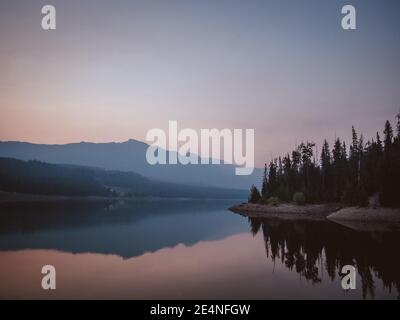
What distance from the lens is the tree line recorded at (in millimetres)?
69562

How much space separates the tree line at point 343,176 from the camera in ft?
228

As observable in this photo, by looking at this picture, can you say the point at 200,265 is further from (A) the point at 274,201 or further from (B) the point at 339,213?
(A) the point at 274,201

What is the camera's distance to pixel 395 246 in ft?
119

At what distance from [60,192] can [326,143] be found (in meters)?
147

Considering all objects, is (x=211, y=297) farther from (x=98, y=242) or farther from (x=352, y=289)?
(x=98, y=242)

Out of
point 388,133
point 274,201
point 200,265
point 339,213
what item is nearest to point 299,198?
point 274,201

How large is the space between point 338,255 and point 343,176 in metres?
60.0

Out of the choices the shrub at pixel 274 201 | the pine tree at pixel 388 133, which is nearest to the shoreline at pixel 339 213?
the shrub at pixel 274 201

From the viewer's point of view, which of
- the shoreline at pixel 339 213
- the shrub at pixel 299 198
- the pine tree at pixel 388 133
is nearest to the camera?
the shoreline at pixel 339 213

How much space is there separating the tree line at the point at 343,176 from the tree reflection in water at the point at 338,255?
26.0 m

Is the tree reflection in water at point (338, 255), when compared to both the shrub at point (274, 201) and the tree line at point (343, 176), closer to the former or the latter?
the tree line at point (343, 176)

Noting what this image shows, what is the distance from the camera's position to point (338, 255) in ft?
106

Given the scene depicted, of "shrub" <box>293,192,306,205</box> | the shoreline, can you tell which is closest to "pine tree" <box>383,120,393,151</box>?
the shoreline
